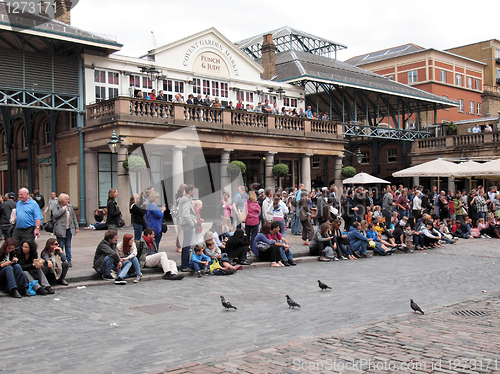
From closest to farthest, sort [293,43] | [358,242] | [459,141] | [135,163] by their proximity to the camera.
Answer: [358,242] → [135,163] → [459,141] → [293,43]

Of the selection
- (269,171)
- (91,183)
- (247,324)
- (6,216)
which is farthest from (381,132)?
(247,324)

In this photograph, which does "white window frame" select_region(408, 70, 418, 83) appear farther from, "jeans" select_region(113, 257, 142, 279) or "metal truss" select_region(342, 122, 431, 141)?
"jeans" select_region(113, 257, 142, 279)

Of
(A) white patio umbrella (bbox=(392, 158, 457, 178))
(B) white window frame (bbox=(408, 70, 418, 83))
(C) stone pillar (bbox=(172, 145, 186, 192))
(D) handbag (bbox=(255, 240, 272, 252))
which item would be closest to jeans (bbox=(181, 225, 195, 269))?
(D) handbag (bbox=(255, 240, 272, 252))

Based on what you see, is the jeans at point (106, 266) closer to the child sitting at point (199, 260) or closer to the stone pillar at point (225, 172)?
the child sitting at point (199, 260)

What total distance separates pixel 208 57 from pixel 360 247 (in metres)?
16.1

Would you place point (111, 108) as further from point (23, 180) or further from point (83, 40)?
point (23, 180)

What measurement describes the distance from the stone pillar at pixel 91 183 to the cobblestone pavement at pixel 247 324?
13.5 m

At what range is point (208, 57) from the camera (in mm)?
27141

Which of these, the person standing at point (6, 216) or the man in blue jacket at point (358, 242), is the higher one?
the person standing at point (6, 216)

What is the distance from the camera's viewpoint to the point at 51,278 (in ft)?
32.1

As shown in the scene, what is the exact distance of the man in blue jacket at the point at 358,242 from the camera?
14641 millimetres

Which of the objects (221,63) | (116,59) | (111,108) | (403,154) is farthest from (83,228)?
(403,154)

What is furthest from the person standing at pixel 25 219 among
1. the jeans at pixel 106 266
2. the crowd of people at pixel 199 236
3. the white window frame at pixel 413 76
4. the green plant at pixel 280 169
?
the white window frame at pixel 413 76

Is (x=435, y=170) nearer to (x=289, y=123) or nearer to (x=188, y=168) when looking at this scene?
(x=289, y=123)
